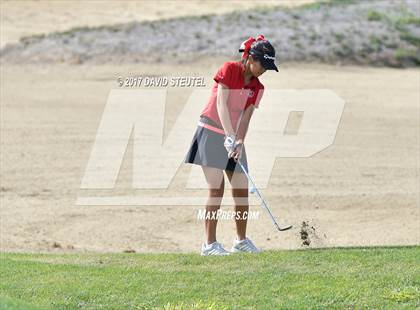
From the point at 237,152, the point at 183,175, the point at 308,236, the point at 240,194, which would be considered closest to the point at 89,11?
the point at 183,175

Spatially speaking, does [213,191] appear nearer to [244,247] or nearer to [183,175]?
[244,247]

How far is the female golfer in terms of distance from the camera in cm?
958

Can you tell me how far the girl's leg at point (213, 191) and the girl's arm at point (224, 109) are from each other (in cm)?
51

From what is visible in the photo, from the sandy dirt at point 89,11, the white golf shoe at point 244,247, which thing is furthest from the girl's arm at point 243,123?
the sandy dirt at point 89,11

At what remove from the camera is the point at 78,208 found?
1456cm

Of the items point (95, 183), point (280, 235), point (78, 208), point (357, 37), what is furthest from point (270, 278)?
point (357, 37)

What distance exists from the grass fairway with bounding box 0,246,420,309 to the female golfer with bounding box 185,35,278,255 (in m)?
0.47

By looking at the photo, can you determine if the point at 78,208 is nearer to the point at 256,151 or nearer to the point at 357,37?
the point at 256,151

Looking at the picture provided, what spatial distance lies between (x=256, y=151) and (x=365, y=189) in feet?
8.55

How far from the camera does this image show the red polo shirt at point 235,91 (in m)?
9.62

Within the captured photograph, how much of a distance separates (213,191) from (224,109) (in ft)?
2.78

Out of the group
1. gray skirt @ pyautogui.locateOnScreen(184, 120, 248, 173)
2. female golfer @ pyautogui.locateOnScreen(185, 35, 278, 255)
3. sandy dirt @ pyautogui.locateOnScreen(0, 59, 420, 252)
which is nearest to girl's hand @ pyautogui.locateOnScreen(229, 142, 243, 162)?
female golfer @ pyautogui.locateOnScreen(185, 35, 278, 255)

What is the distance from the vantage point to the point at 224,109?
9.60 meters

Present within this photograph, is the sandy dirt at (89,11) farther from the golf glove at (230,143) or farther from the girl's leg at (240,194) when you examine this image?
the golf glove at (230,143)
